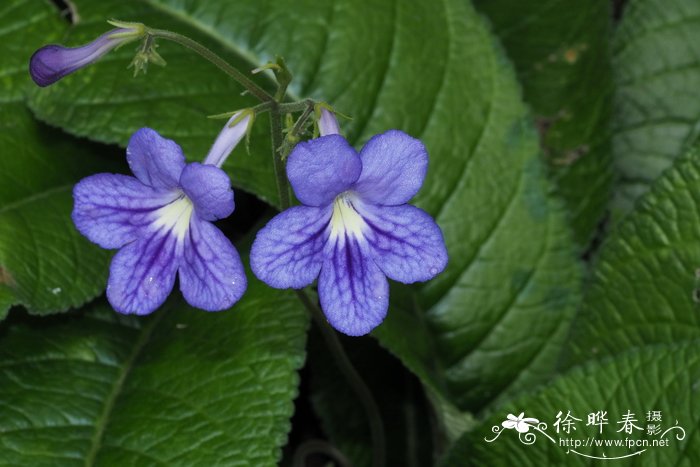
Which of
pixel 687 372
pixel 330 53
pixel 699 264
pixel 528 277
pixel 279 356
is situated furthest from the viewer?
pixel 528 277

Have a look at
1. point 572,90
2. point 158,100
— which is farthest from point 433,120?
point 158,100

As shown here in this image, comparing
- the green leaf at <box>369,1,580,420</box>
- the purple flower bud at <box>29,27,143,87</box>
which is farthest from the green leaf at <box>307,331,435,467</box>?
the purple flower bud at <box>29,27,143,87</box>

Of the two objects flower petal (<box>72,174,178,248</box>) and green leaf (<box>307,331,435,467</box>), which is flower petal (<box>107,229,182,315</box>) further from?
green leaf (<box>307,331,435,467</box>)

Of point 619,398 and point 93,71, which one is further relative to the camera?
point 93,71

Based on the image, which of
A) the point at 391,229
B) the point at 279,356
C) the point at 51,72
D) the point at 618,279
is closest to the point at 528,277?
the point at 618,279

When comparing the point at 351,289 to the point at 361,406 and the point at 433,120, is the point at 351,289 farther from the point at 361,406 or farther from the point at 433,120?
the point at 361,406

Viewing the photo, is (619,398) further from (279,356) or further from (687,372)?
(279,356)

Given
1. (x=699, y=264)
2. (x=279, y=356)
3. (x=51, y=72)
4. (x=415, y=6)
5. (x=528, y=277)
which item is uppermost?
(x=415, y=6)
